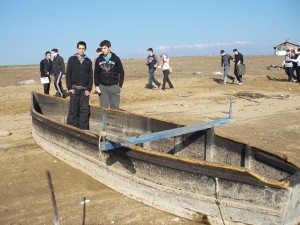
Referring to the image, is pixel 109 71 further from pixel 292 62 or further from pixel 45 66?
pixel 292 62

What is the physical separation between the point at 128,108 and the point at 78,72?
17.5 ft

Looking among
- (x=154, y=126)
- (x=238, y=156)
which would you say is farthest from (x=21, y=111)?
(x=238, y=156)

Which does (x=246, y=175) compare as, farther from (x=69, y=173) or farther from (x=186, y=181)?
(x=69, y=173)

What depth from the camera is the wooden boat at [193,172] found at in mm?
3662

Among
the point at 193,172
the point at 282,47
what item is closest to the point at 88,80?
the point at 193,172

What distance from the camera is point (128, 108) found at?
1230 centimetres

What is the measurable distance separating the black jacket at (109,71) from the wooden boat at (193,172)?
123 centimetres

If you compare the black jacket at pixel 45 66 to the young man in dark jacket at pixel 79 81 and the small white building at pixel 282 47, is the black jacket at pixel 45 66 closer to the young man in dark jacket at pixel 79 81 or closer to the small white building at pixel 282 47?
the young man in dark jacket at pixel 79 81

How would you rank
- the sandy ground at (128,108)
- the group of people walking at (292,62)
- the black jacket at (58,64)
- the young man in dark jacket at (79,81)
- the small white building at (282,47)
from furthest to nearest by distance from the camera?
the small white building at (282,47), the group of people walking at (292,62), the black jacket at (58,64), the young man in dark jacket at (79,81), the sandy ground at (128,108)

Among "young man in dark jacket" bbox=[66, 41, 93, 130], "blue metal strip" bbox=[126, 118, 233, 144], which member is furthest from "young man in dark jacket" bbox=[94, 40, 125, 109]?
"blue metal strip" bbox=[126, 118, 233, 144]

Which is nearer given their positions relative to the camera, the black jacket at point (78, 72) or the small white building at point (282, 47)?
the black jacket at point (78, 72)

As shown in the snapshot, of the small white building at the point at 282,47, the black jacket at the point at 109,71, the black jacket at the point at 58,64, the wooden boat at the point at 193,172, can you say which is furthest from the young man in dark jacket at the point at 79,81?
the small white building at the point at 282,47

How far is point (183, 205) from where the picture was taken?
4293 millimetres

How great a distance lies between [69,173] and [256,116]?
6480 millimetres
